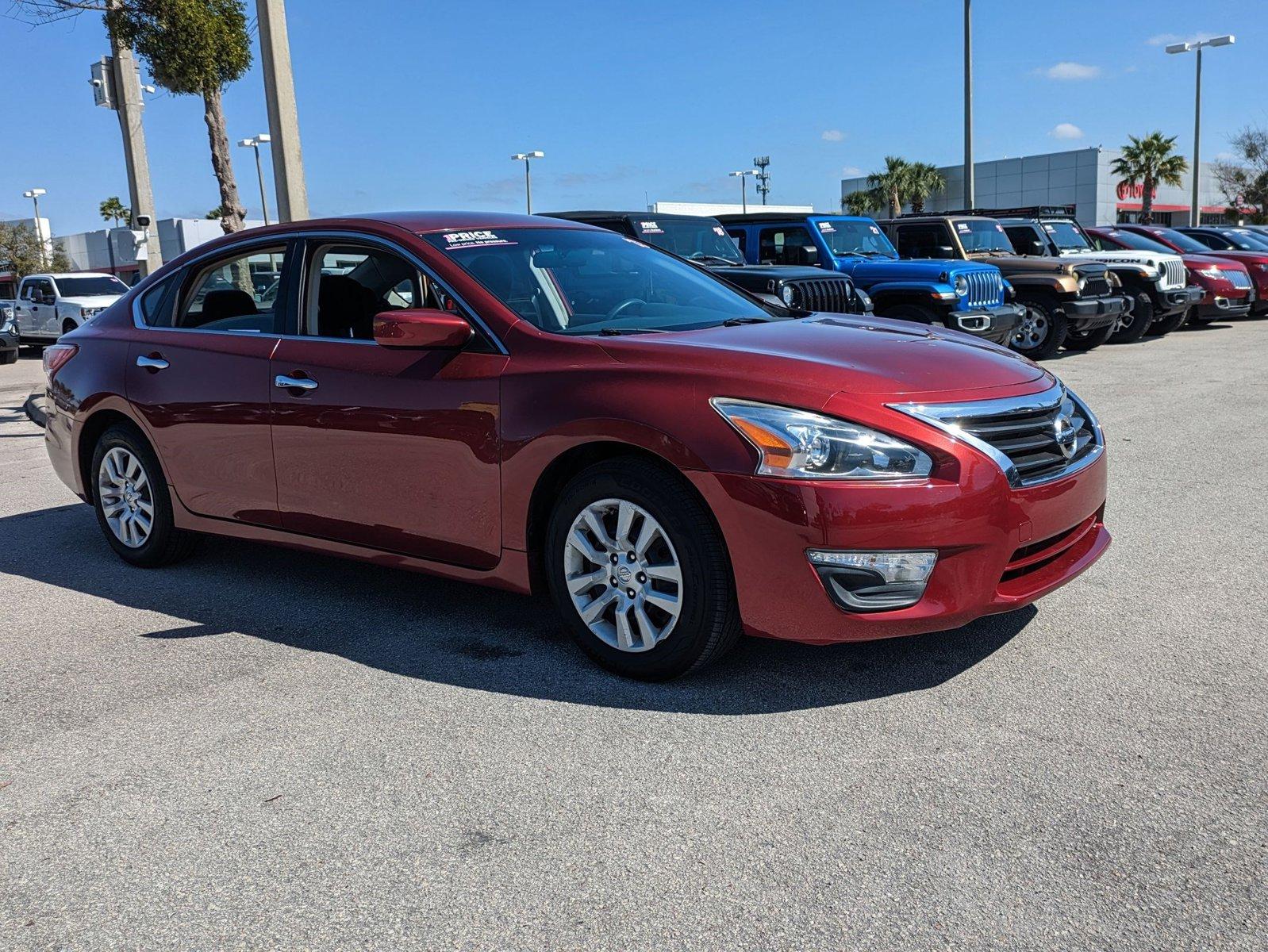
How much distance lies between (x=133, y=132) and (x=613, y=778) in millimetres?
13437

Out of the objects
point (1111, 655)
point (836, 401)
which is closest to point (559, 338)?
point (836, 401)

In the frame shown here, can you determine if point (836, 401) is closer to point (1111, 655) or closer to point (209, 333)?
point (1111, 655)

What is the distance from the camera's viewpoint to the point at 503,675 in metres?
3.94

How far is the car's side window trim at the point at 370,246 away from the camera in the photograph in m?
4.11

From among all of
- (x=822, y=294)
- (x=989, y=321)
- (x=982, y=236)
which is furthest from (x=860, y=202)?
(x=822, y=294)

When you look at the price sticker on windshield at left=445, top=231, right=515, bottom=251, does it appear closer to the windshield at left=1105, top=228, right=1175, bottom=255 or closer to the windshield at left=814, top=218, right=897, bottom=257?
the windshield at left=814, top=218, right=897, bottom=257

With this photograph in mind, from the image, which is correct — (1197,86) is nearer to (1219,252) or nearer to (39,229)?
(1219,252)

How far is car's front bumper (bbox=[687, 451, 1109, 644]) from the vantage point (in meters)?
3.35

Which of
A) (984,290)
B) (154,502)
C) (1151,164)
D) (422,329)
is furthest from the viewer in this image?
(1151,164)

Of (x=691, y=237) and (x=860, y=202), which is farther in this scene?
(x=860, y=202)

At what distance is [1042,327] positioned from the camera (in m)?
14.4

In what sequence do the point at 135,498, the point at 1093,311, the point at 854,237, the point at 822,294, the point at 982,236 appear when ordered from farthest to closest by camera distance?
the point at 982,236 < the point at 1093,311 < the point at 854,237 < the point at 822,294 < the point at 135,498

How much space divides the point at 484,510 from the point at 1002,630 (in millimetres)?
1958

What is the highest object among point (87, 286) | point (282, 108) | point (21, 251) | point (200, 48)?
point (200, 48)
